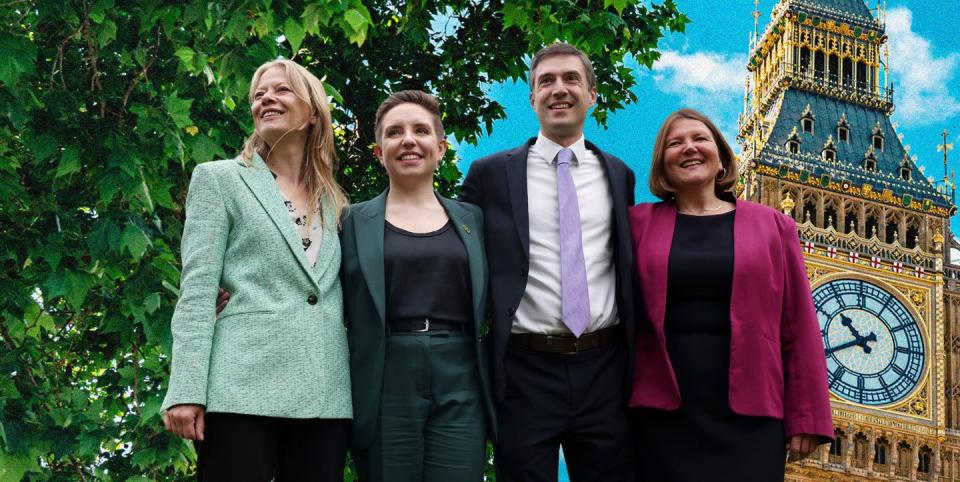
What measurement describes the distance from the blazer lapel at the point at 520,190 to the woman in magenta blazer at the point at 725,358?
0.46 meters

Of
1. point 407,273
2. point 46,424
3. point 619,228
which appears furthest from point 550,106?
point 46,424

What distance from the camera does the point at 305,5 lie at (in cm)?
578

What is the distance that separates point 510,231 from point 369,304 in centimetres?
68

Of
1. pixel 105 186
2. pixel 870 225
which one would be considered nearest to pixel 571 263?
pixel 105 186

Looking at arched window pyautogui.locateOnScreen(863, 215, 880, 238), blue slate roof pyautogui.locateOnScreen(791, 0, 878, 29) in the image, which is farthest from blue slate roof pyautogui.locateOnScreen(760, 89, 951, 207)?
blue slate roof pyautogui.locateOnScreen(791, 0, 878, 29)

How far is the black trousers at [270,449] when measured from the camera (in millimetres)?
3590

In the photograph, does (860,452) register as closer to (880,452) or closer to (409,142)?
(880,452)

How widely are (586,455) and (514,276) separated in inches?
28.2

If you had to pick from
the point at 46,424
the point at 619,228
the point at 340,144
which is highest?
the point at 340,144

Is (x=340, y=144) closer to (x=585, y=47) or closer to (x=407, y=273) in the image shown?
(x=585, y=47)

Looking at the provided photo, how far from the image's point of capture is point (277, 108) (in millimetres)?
3918

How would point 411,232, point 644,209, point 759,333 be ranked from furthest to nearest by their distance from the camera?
point 644,209, point 759,333, point 411,232

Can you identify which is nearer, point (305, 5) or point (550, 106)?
point (550, 106)

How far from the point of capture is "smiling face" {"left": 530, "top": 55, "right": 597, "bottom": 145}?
4.43 meters
